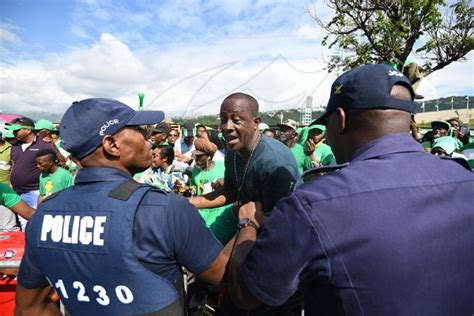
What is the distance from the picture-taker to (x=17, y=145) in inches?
274

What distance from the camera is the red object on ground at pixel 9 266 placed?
8.31 feet

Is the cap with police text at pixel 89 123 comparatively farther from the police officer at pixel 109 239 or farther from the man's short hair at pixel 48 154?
the man's short hair at pixel 48 154

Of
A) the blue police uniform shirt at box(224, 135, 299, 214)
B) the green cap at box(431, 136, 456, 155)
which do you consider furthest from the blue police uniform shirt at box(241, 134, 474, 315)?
the green cap at box(431, 136, 456, 155)

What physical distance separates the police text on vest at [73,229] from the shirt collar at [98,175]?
7.4 inches

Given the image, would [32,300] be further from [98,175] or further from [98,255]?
[98,175]

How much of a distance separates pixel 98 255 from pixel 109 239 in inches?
3.4

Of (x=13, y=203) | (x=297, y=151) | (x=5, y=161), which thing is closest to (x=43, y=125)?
(x=5, y=161)

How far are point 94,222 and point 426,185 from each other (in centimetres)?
126

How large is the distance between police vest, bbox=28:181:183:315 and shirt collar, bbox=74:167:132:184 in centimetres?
4

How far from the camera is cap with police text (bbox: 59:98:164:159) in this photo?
5.41ft

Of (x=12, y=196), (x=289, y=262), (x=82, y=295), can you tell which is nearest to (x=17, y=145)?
(x=12, y=196)

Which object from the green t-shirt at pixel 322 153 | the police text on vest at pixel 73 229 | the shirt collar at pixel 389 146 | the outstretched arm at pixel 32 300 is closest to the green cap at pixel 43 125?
the green t-shirt at pixel 322 153

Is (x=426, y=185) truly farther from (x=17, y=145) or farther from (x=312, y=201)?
(x=17, y=145)

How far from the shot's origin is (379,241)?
109cm
